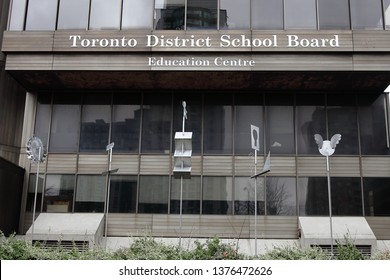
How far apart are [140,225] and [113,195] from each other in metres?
2.07

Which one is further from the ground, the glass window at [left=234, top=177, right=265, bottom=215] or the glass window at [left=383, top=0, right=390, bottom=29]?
the glass window at [left=383, top=0, right=390, bottom=29]

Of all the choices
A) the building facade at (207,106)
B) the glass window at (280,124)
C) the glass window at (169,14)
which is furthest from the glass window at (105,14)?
the glass window at (280,124)

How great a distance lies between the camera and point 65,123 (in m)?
23.7

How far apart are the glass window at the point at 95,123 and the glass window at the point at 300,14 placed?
1016 cm

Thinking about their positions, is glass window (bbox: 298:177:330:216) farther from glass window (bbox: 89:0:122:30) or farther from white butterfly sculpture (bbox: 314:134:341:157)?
glass window (bbox: 89:0:122:30)

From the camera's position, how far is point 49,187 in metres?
22.9

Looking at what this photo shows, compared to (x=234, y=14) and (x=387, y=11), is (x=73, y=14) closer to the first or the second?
(x=234, y=14)

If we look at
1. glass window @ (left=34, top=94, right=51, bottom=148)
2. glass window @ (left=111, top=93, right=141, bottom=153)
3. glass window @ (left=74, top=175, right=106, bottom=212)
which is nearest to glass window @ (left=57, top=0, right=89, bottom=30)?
glass window @ (left=34, top=94, right=51, bottom=148)

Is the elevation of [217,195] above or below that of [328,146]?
below

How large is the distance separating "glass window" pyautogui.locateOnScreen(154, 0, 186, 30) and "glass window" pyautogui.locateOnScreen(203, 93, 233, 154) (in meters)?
4.00

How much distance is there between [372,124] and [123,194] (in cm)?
1315

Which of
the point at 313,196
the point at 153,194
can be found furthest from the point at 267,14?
the point at 153,194

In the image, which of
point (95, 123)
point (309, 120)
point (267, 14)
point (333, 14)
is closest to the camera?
point (333, 14)

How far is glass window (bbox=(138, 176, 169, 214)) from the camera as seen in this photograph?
Result: 2247 cm
